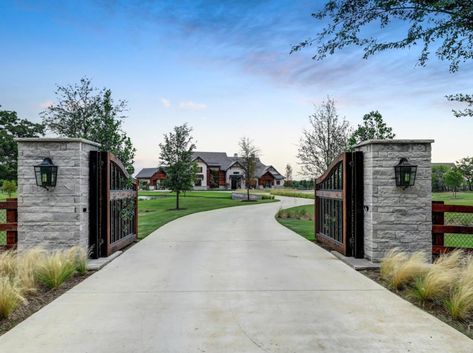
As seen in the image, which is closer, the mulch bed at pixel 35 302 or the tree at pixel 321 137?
the mulch bed at pixel 35 302

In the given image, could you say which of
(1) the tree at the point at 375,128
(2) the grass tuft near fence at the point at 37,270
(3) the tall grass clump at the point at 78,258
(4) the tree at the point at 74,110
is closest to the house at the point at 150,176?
(4) the tree at the point at 74,110

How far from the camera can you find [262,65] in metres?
14.1

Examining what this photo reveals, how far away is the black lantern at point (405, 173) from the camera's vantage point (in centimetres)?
641

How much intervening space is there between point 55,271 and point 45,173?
6.92 ft

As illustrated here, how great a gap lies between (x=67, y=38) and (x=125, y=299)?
32.2ft

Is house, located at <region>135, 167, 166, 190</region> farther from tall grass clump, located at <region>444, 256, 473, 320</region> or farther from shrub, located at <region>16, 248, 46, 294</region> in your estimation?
tall grass clump, located at <region>444, 256, 473, 320</region>

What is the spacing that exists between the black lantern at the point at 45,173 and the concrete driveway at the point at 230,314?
200 cm

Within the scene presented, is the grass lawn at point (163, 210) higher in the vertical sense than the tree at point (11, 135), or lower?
lower

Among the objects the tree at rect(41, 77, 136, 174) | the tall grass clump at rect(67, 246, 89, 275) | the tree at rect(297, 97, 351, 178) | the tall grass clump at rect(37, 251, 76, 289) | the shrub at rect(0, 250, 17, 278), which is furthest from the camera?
the tree at rect(297, 97, 351, 178)

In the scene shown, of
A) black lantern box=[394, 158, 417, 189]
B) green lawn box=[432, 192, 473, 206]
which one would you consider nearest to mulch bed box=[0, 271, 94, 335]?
black lantern box=[394, 158, 417, 189]

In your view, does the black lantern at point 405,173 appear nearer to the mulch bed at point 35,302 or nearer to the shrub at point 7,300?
the mulch bed at point 35,302

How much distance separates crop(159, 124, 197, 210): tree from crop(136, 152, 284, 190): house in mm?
38412

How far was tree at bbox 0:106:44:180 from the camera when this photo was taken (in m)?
38.1

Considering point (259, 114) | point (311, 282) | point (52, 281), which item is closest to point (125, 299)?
point (52, 281)
